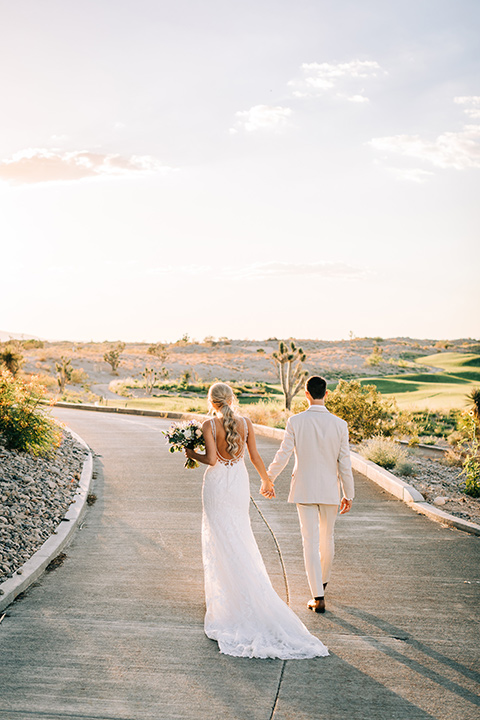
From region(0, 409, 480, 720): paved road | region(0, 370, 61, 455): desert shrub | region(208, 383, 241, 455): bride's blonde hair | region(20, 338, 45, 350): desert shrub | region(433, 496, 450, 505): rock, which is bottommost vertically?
region(433, 496, 450, 505): rock

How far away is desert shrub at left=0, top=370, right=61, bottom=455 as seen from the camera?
39.1ft

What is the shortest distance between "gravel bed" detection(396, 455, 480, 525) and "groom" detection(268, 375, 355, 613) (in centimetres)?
415

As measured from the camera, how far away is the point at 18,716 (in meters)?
4.21

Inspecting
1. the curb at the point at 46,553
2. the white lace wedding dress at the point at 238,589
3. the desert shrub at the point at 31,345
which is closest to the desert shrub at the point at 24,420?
the curb at the point at 46,553

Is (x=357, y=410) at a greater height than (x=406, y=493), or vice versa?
(x=357, y=410)

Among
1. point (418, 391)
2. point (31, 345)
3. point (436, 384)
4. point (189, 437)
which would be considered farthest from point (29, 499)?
point (31, 345)

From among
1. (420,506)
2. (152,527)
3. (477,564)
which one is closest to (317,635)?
(477,564)

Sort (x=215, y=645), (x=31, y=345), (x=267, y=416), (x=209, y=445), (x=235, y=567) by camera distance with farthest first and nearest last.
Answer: (x=31, y=345)
(x=267, y=416)
(x=209, y=445)
(x=235, y=567)
(x=215, y=645)

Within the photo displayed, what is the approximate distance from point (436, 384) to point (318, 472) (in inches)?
2317

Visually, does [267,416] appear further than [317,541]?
Yes

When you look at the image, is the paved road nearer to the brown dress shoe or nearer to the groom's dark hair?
the brown dress shoe

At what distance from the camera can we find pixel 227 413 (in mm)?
6027

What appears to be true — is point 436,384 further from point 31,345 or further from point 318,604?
point 318,604

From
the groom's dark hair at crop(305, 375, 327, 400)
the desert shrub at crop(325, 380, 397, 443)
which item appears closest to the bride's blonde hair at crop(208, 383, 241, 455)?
the groom's dark hair at crop(305, 375, 327, 400)
